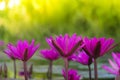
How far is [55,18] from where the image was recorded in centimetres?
836

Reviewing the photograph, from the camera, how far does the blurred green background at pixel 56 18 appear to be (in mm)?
7047

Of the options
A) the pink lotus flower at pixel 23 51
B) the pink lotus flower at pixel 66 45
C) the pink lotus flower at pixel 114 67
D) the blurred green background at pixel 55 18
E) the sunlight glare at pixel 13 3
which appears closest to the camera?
the pink lotus flower at pixel 114 67

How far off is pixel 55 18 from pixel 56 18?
0.02 m

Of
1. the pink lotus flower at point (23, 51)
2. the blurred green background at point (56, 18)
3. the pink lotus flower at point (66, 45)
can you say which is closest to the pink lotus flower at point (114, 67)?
the pink lotus flower at point (66, 45)

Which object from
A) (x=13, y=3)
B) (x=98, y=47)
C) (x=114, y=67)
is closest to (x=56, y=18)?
(x=13, y=3)

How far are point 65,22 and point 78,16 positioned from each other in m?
0.28

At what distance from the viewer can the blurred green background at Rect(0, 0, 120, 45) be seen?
277 inches

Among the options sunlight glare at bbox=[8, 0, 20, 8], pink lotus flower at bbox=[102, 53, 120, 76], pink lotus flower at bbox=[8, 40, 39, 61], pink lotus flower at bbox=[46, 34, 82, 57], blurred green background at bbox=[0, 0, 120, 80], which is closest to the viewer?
pink lotus flower at bbox=[102, 53, 120, 76]

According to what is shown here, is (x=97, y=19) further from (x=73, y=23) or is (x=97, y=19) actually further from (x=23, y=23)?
(x=23, y=23)

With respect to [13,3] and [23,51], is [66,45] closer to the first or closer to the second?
[23,51]

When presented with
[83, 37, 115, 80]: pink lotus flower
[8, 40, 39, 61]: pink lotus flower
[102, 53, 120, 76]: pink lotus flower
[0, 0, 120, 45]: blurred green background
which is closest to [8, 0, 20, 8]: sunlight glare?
[0, 0, 120, 45]: blurred green background

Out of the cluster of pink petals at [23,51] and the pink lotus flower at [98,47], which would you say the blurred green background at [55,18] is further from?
the pink lotus flower at [98,47]

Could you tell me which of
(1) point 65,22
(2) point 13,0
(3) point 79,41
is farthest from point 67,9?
(3) point 79,41

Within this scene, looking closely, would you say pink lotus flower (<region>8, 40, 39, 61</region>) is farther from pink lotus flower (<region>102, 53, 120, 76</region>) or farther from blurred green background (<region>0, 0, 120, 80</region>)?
blurred green background (<region>0, 0, 120, 80</region>)
